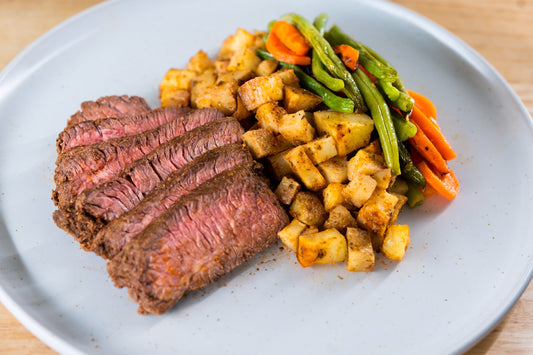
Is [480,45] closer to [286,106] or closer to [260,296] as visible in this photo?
[286,106]

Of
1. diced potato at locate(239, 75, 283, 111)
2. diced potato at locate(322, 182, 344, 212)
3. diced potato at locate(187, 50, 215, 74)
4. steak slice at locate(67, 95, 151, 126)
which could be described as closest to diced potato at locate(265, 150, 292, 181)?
diced potato at locate(322, 182, 344, 212)

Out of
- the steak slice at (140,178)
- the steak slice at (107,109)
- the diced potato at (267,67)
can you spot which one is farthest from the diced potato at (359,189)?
the steak slice at (107,109)

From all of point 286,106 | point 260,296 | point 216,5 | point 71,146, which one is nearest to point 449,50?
point 286,106

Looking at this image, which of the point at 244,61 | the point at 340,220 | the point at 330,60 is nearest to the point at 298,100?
the point at 330,60

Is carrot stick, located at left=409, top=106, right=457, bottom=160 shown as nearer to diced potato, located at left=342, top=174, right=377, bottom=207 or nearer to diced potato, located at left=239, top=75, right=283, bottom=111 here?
diced potato, located at left=342, top=174, right=377, bottom=207

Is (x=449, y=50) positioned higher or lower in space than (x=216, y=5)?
lower

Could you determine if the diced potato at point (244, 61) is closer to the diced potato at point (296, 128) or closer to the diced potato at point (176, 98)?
the diced potato at point (176, 98)
